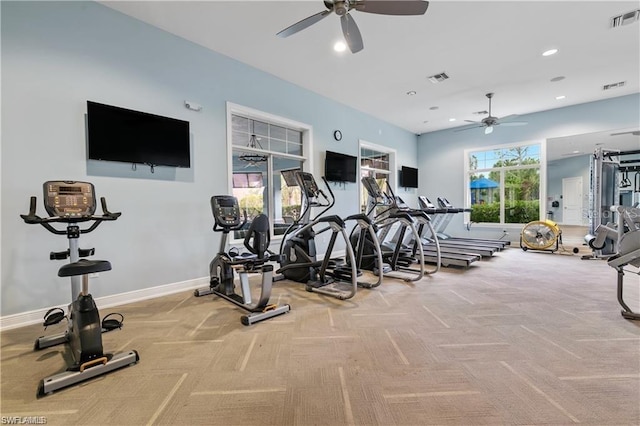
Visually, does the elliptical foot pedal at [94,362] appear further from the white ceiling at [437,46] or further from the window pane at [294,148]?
the window pane at [294,148]

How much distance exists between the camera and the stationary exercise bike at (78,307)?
1.80 meters

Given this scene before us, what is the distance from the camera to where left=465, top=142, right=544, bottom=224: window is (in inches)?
298

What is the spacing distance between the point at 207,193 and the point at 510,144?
7.98m

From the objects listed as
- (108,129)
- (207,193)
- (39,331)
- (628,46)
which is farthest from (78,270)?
(628,46)

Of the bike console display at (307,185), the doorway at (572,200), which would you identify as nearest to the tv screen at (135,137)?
the bike console display at (307,185)

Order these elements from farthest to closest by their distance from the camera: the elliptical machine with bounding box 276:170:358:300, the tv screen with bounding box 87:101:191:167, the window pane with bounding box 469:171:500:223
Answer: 1. the window pane with bounding box 469:171:500:223
2. the elliptical machine with bounding box 276:170:358:300
3. the tv screen with bounding box 87:101:191:167

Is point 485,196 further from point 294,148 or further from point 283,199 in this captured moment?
point 283,199

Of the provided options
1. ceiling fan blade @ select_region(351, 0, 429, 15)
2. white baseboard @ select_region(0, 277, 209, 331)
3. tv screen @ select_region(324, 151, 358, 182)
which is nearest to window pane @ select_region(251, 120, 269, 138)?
tv screen @ select_region(324, 151, 358, 182)

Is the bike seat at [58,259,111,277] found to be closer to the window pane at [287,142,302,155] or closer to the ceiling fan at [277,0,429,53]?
the ceiling fan at [277,0,429,53]

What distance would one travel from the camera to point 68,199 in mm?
2168

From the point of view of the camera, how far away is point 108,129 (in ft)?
10.6

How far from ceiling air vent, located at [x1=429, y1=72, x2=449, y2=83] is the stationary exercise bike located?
17.9ft

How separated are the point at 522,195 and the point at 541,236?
1.77m

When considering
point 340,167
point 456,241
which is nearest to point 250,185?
point 340,167
